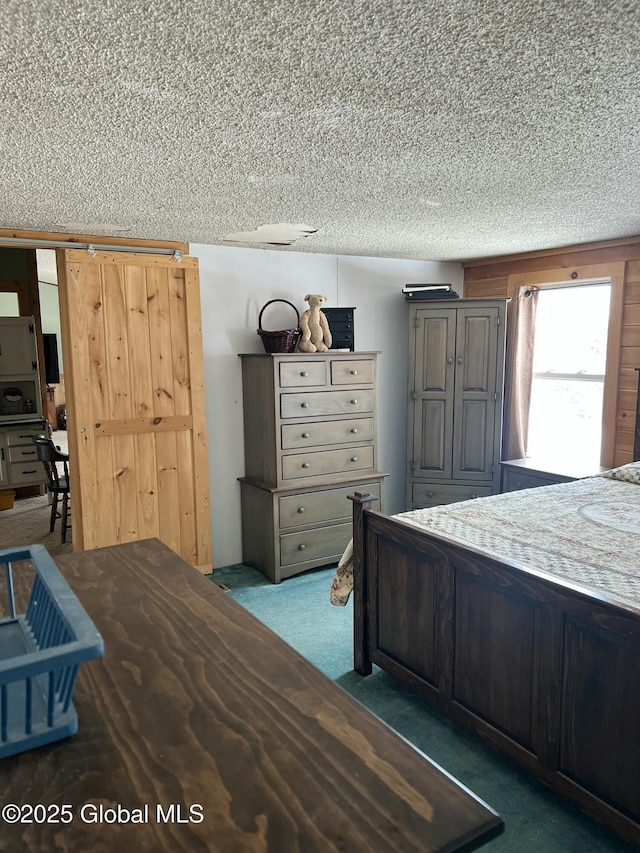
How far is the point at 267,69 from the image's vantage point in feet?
4.78

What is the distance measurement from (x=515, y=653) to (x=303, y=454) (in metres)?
2.21

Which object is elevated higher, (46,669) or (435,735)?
(46,669)

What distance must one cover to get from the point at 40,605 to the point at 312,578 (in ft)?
10.5

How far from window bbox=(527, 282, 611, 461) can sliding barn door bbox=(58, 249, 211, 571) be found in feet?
8.57

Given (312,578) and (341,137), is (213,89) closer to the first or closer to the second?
(341,137)

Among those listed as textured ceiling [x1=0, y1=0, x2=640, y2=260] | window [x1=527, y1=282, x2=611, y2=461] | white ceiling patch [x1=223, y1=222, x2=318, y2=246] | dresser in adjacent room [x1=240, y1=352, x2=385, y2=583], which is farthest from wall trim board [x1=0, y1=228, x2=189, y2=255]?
window [x1=527, y1=282, x2=611, y2=461]

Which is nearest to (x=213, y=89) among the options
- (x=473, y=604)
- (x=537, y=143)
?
(x=537, y=143)

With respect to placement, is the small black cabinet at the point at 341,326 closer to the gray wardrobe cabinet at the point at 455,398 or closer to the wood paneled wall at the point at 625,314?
the gray wardrobe cabinet at the point at 455,398

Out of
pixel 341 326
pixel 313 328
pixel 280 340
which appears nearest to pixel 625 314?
pixel 341 326

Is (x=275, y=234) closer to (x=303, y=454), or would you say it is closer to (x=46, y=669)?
(x=303, y=454)

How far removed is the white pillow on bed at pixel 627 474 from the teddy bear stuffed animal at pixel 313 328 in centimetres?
193

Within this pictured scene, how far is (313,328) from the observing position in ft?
13.5

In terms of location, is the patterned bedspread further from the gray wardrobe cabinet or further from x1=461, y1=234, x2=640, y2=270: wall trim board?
x1=461, y1=234, x2=640, y2=270: wall trim board

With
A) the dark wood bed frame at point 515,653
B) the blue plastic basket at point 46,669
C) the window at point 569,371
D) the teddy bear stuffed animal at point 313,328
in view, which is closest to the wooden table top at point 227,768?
the blue plastic basket at point 46,669
